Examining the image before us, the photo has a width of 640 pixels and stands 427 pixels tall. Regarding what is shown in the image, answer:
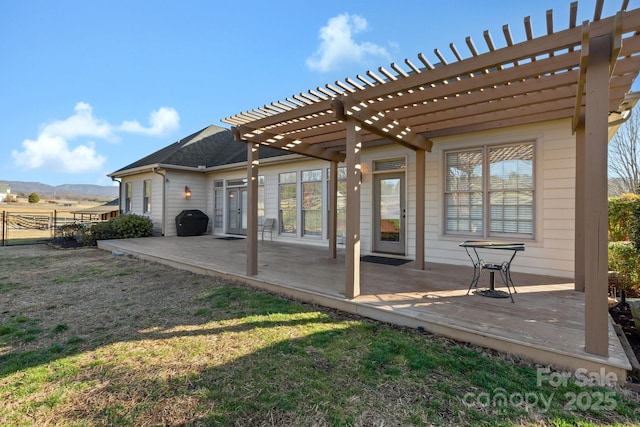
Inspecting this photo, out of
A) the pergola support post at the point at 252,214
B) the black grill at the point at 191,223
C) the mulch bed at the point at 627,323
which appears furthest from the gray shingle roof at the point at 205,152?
the mulch bed at the point at 627,323

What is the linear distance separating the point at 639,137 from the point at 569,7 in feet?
63.5

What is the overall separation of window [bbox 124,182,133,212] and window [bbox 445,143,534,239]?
1320cm

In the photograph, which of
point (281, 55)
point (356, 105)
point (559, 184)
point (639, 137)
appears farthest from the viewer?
point (639, 137)

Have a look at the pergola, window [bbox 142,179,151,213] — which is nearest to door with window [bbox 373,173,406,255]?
the pergola

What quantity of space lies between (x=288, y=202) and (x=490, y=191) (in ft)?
18.3

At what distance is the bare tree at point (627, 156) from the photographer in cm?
1509

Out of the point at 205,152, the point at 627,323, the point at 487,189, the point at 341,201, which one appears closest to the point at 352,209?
the point at 487,189

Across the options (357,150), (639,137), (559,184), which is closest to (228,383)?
(357,150)

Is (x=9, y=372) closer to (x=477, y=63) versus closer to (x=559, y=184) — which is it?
(x=477, y=63)

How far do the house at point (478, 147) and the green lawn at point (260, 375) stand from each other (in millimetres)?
732

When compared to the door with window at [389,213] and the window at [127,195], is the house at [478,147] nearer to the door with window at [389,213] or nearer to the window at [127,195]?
the door with window at [389,213]

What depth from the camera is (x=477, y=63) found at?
2787 mm

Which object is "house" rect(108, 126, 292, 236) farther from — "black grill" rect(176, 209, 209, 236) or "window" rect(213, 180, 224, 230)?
"black grill" rect(176, 209, 209, 236)

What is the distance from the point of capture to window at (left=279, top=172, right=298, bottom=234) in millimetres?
9055
